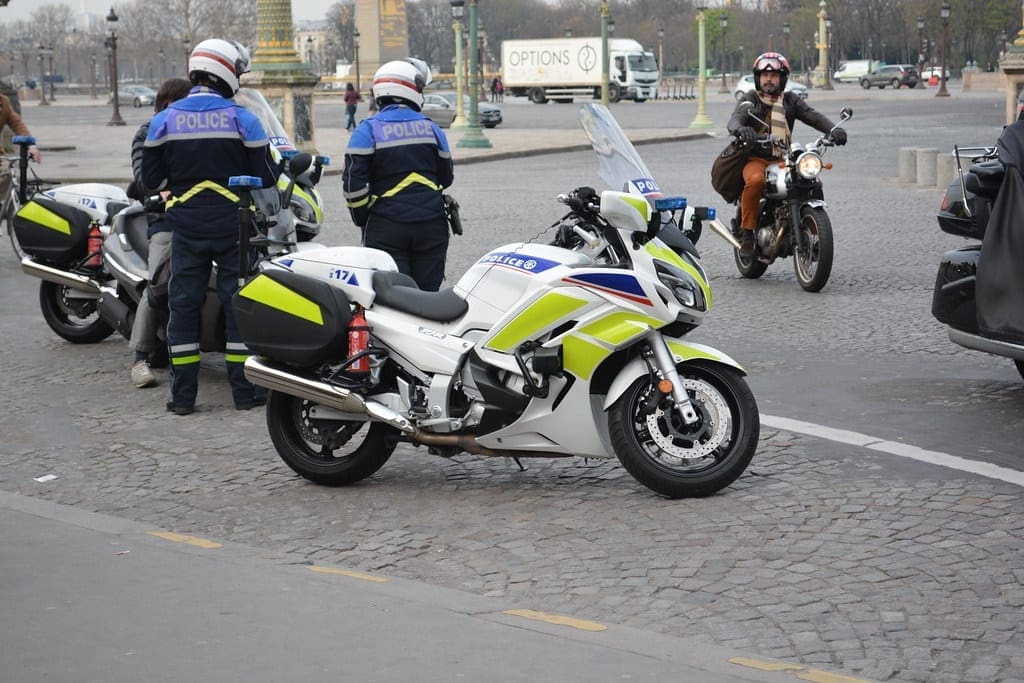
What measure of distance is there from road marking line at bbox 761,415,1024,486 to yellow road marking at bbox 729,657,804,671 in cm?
240

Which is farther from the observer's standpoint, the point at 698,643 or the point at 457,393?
the point at 457,393

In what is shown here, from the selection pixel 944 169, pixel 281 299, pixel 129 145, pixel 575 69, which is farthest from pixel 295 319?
pixel 575 69

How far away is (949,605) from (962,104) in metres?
54.1

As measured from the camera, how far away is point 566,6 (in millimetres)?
165125

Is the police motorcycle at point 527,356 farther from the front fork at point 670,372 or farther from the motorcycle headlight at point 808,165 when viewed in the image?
the motorcycle headlight at point 808,165

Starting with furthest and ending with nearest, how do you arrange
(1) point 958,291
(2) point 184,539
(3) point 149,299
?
1. (3) point 149,299
2. (1) point 958,291
3. (2) point 184,539

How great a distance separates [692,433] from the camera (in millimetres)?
6027

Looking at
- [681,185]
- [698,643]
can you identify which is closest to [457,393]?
[698,643]

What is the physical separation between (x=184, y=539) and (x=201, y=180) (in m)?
2.73

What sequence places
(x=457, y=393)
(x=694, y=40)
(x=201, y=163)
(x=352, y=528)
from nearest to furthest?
(x=352, y=528) → (x=457, y=393) → (x=201, y=163) → (x=694, y=40)

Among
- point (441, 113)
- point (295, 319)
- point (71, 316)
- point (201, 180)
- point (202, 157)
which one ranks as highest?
point (441, 113)

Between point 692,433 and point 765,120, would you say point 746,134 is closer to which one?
point 765,120

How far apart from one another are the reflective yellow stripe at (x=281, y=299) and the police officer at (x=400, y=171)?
1.68 metres

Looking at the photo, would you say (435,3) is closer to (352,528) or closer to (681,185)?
(681,185)
